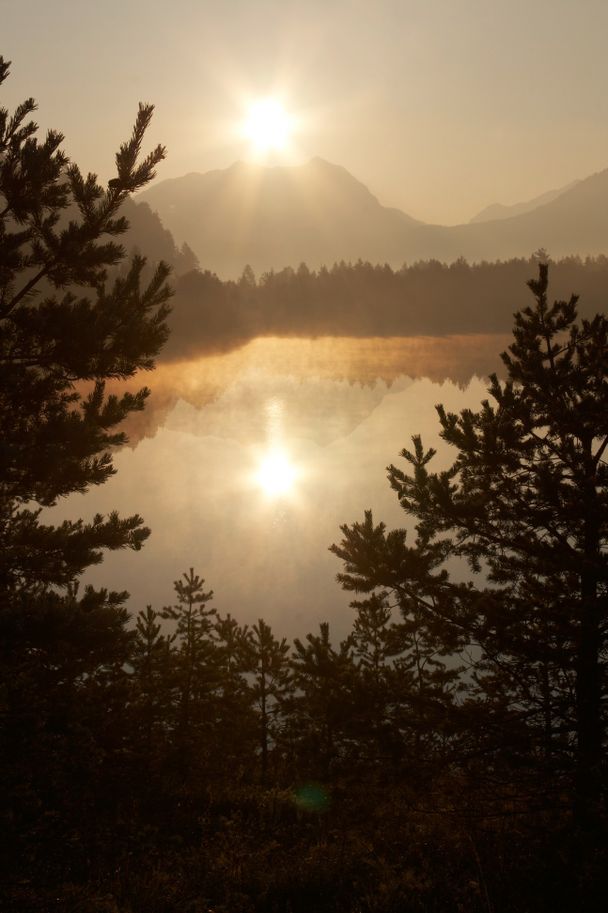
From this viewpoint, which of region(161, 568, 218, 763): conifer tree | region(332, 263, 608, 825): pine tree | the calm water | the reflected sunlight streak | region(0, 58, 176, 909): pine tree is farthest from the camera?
the reflected sunlight streak

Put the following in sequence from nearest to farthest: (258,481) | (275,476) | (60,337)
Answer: (60,337) → (258,481) → (275,476)

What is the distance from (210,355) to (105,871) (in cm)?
12289

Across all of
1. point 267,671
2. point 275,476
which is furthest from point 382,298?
point 267,671

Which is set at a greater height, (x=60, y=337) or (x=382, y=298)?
(x=382, y=298)

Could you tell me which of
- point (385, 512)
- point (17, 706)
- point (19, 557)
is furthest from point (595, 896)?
point (385, 512)

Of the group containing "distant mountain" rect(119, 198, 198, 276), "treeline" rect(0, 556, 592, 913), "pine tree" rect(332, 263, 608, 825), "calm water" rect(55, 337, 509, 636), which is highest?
"distant mountain" rect(119, 198, 198, 276)

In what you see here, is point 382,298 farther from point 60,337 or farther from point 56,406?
point 60,337

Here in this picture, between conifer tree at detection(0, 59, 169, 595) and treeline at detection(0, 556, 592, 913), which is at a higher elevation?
conifer tree at detection(0, 59, 169, 595)

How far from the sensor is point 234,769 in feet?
79.1

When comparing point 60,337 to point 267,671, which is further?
point 267,671

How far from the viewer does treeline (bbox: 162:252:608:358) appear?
408 ft

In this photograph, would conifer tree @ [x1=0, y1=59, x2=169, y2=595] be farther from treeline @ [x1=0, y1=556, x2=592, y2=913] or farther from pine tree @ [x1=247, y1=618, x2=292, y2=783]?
pine tree @ [x1=247, y1=618, x2=292, y2=783]

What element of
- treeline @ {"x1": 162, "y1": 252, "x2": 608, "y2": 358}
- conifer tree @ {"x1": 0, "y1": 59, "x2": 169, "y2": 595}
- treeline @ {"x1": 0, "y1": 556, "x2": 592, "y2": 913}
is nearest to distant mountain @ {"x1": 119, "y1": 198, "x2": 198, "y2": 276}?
treeline @ {"x1": 162, "y1": 252, "x2": 608, "y2": 358}

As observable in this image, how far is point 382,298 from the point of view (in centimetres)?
13588
